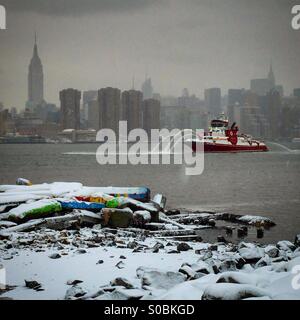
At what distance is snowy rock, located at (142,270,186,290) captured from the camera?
13.6 feet

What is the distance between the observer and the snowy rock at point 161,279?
414 centimetres

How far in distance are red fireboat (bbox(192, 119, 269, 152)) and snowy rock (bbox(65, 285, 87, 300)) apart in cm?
3936

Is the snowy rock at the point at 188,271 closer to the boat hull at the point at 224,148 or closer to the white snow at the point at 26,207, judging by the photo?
the white snow at the point at 26,207

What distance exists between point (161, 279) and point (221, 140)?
43.1m

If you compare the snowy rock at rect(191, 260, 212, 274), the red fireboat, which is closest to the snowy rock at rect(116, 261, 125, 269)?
the snowy rock at rect(191, 260, 212, 274)

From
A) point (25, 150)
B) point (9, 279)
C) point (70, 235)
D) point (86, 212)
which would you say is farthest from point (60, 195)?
point (25, 150)

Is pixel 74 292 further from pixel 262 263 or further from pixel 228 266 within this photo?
pixel 262 263

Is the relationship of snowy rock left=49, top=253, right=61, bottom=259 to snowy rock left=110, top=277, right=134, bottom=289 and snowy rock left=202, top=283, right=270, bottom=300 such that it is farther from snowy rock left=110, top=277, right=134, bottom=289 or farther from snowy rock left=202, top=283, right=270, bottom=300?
snowy rock left=202, top=283, right=270, bottom=300

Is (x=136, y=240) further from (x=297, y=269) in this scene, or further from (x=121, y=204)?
(x=297, y=269)

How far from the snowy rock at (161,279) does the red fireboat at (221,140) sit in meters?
38.9

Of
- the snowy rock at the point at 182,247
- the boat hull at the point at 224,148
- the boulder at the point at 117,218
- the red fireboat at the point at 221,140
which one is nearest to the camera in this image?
A: the snowy rock at the point at 182,247

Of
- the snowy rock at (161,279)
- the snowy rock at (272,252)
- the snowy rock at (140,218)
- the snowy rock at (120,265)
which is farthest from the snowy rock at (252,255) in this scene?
the snowy rock at (140,218)

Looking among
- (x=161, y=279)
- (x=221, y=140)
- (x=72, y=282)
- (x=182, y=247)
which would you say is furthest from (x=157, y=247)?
(x=221, y=140)
